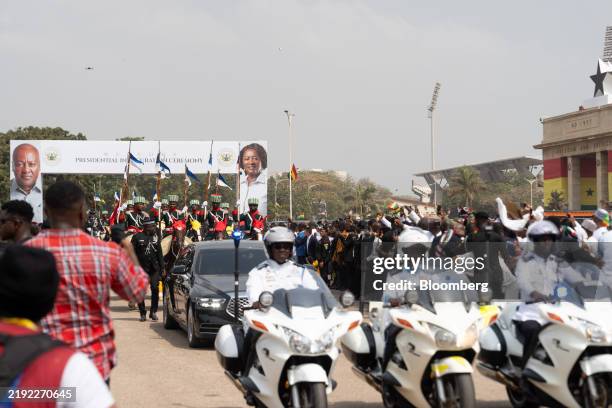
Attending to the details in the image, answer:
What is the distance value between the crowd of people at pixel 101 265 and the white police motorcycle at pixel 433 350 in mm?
649

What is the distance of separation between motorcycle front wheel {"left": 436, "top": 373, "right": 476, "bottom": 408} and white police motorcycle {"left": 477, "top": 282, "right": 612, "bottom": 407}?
75cm

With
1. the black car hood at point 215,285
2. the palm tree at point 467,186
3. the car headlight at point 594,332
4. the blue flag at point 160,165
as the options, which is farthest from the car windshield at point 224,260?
the palm tree at point 467,186

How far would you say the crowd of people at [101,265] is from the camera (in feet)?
9.89

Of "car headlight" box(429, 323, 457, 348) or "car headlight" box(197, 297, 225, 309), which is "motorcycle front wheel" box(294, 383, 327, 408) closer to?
"car headlight" box(429, 323, 457, 348)

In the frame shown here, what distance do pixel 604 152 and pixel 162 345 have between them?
6356cm

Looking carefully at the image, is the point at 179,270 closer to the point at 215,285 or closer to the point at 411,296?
the point at 215,285

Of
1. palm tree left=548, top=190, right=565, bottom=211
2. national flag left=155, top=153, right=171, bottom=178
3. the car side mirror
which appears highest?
national flag left=155, top=153, right=171, bottom=178

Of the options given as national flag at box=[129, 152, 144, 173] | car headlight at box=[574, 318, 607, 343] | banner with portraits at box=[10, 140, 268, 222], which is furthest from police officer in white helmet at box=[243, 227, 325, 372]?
national flag at box=[129, 152, 144, 173]

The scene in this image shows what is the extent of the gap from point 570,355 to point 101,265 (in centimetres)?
384

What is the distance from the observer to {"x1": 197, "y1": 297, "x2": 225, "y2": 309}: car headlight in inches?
525

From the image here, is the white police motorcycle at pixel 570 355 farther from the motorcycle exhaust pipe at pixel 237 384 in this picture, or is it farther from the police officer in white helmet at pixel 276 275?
the motorcycle exhaust pipe at pixel 237 384

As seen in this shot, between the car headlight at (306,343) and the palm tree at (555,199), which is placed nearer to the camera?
the car headlight at (306,343)

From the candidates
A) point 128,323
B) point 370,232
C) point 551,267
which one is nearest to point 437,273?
point 551,267

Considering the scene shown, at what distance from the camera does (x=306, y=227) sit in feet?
89.4
